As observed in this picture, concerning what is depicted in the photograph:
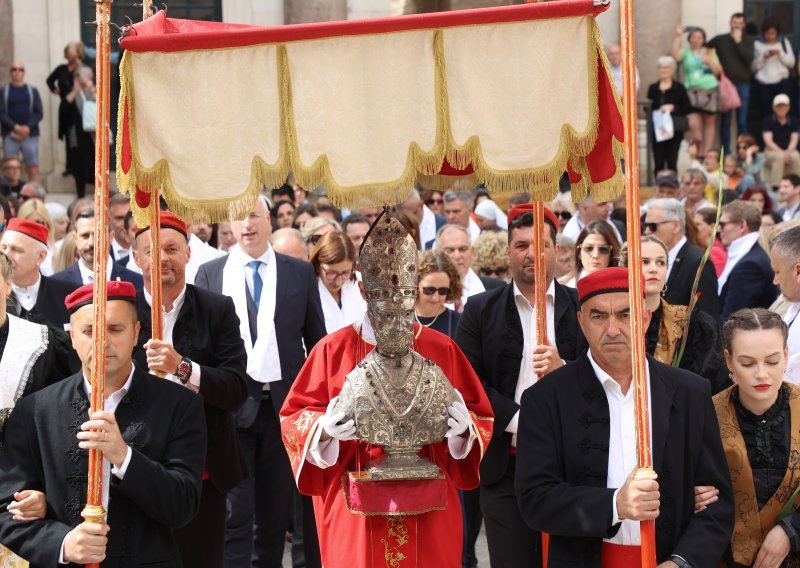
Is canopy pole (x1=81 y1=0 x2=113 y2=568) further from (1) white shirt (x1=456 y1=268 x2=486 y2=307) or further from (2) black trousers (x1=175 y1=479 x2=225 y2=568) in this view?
(1) white shirt (x1=456 y1=268 x2=486 y2=307)

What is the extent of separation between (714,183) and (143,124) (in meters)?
11.4

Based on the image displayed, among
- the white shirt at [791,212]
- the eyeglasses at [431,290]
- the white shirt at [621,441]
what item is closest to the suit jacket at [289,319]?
the eyeglasses at [431,290]

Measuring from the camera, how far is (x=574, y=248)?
9.40 metres

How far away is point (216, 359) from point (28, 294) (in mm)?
1631

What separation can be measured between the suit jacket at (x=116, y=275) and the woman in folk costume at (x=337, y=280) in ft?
3.47

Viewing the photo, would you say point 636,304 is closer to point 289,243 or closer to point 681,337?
point 681,337

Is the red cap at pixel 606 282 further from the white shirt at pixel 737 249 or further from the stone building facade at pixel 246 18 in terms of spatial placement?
the stone building facade at pixel 246 18

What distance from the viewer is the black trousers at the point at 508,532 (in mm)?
6257

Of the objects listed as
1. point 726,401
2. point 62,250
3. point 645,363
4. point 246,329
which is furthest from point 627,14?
point 62,250

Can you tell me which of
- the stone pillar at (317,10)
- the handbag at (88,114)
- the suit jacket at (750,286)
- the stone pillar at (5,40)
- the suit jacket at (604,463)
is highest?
the stone pillar at (317,10)

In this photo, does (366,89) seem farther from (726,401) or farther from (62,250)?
(62,250)

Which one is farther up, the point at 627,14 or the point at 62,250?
the point at 627,14

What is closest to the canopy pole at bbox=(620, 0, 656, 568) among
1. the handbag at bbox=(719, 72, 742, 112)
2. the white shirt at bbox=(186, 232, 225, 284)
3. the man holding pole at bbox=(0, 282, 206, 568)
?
the man holding pole at bbox=(0, 282, 206, 568)

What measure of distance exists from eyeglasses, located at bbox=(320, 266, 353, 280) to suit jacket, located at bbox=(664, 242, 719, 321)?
76.4 inches
